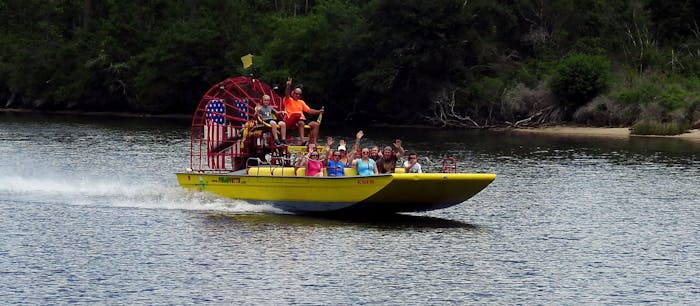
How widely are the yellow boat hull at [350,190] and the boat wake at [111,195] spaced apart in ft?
1.47

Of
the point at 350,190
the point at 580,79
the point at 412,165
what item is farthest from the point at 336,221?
the point at 580,79

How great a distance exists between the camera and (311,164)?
111 ft

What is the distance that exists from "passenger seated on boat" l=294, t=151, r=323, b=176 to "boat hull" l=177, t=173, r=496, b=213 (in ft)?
0.88

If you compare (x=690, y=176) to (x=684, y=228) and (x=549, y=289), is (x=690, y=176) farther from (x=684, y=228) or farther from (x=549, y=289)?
(x=549, y=289)

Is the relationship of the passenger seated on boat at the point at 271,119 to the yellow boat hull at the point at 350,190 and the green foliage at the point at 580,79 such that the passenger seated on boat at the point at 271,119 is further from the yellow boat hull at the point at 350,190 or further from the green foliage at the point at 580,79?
the green foliage at the point at 580,79

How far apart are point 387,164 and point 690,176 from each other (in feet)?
61.0

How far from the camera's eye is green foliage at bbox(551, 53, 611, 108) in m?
75.3

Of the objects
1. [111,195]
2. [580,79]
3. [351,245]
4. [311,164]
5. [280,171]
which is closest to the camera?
[351,245]

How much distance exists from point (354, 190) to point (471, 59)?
167 feet

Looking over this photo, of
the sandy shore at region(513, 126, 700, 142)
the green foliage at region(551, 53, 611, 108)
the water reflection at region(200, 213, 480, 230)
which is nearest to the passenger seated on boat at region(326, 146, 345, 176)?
the water reflection at region(200, 213, 480, 230)

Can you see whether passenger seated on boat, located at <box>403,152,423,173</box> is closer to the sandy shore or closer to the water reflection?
the water reflection

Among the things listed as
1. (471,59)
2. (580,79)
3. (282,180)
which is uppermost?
(471,59)

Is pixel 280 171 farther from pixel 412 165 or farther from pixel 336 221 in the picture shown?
pixel 412 165

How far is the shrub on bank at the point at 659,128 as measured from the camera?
6925 centimetres
